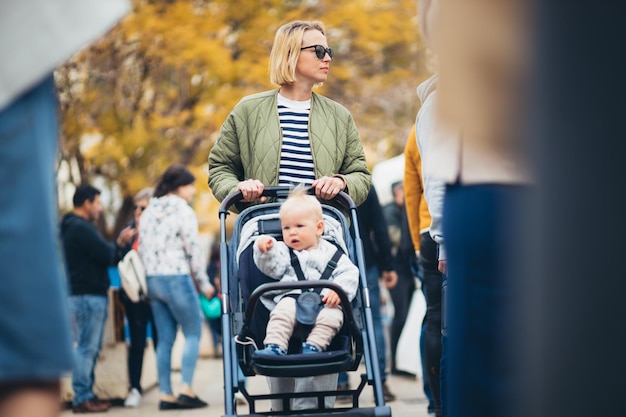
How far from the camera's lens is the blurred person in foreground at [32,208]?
97.5 inches

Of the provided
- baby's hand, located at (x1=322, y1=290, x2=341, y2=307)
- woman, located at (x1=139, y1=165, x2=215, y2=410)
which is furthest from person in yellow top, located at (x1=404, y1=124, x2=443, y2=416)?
woman, located at (x1=139, y1=165, x2=215, y2=410)

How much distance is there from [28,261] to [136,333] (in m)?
7.52

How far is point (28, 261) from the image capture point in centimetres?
250

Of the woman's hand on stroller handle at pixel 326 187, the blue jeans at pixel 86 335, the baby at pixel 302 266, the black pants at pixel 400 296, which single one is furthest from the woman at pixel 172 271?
the baby at pixel 302 266

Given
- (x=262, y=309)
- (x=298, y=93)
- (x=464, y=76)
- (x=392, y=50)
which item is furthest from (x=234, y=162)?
(x=392, y=50)

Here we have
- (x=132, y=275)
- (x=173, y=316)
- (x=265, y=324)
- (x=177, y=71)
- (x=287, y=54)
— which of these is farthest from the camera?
(x=177, y=71)

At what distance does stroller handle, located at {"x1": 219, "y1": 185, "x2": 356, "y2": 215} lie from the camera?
5.14 m

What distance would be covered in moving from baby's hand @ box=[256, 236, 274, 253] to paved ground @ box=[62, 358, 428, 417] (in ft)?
10.3

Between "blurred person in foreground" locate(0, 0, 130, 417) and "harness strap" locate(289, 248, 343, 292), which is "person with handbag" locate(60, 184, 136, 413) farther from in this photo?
"blurred person in foreground" locate(0, 0, 130, 417)

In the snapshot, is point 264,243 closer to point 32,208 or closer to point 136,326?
point 32,208

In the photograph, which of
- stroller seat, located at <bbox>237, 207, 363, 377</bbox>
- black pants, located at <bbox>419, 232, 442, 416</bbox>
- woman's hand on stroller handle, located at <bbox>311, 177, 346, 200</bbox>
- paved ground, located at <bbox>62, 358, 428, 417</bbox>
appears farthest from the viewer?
paved ground, located at <bbox>62, 358, 428, 417</bbox>

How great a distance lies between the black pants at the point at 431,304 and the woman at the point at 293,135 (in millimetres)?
866

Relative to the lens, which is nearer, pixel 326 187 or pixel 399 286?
pixel 326 187

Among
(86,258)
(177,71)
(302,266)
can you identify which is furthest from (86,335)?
(177,71)
